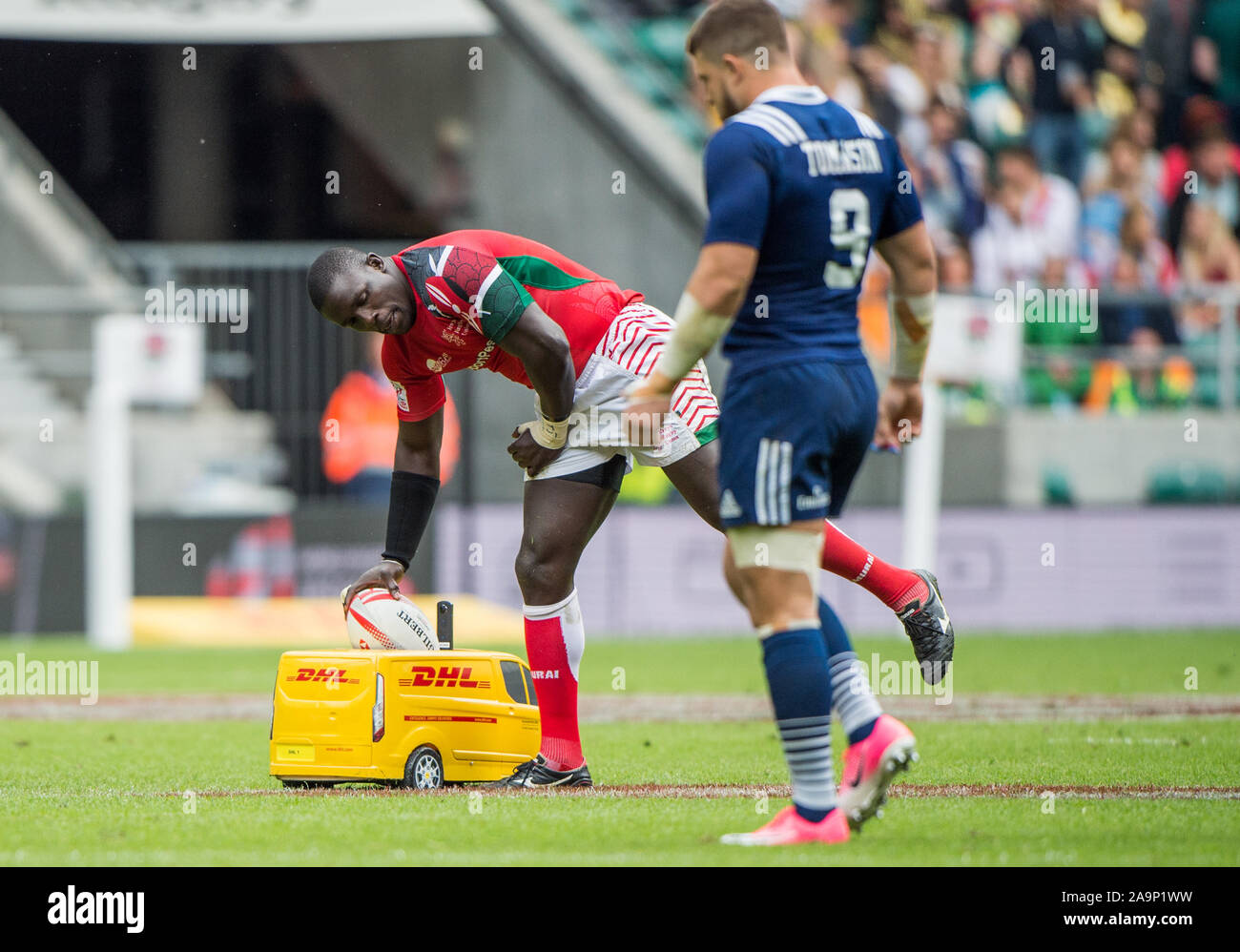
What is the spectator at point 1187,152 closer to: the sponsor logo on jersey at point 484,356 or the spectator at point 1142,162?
the spectator at point 1142,162

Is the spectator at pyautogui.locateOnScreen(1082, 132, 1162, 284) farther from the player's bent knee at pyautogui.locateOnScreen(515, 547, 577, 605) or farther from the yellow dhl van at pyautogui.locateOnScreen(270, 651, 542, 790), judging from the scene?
the yellow dhl van at pyautogui.locateOnScreen(270, 651, 542, 790)

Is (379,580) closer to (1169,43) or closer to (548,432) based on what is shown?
(548,432)

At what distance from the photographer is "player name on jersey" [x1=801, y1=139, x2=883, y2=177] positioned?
5.28 meters

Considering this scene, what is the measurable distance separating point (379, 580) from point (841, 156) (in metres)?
2.88

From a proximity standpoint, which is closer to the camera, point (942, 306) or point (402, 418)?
point (402, 418)

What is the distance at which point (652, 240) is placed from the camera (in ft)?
65.3

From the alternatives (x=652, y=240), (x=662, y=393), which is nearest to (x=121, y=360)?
(x=652, y=240)

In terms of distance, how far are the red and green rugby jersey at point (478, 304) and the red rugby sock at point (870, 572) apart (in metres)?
1.21

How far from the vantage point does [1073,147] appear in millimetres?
20500

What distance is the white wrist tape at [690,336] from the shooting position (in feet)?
17.0

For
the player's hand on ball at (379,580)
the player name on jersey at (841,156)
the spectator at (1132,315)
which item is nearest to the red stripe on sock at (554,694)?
the player's hand on ball at (379,580)
